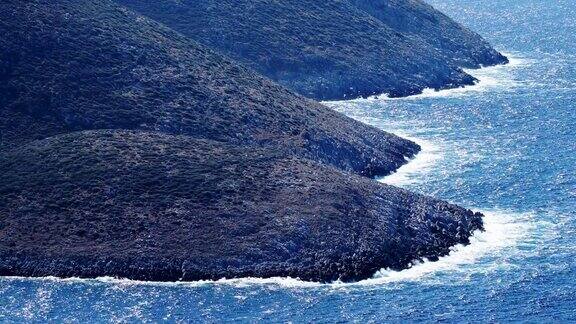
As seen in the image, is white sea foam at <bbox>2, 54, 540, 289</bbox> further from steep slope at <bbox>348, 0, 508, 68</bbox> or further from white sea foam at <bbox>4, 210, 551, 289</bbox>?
steep slope at <bbox>348, 0, 508, 68</bbox>

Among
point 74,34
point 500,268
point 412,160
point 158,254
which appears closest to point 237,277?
point 158,254

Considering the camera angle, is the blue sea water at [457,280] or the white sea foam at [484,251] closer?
the blue sea water at [457,280]

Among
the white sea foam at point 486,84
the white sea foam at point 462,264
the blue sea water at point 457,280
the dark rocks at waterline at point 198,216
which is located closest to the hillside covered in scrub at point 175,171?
the dark rocks at waterline at point 198,216

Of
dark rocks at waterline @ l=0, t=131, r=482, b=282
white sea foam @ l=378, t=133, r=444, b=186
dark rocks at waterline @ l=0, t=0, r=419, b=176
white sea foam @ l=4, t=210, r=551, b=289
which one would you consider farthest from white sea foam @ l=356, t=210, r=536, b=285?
dark rocks at waterline @ l=0, t=0, r=419, b=176

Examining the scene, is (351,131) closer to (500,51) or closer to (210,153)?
(210,153)

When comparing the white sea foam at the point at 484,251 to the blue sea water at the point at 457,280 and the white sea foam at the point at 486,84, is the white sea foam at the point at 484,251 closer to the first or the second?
the blue sea water at the point at 457,280
